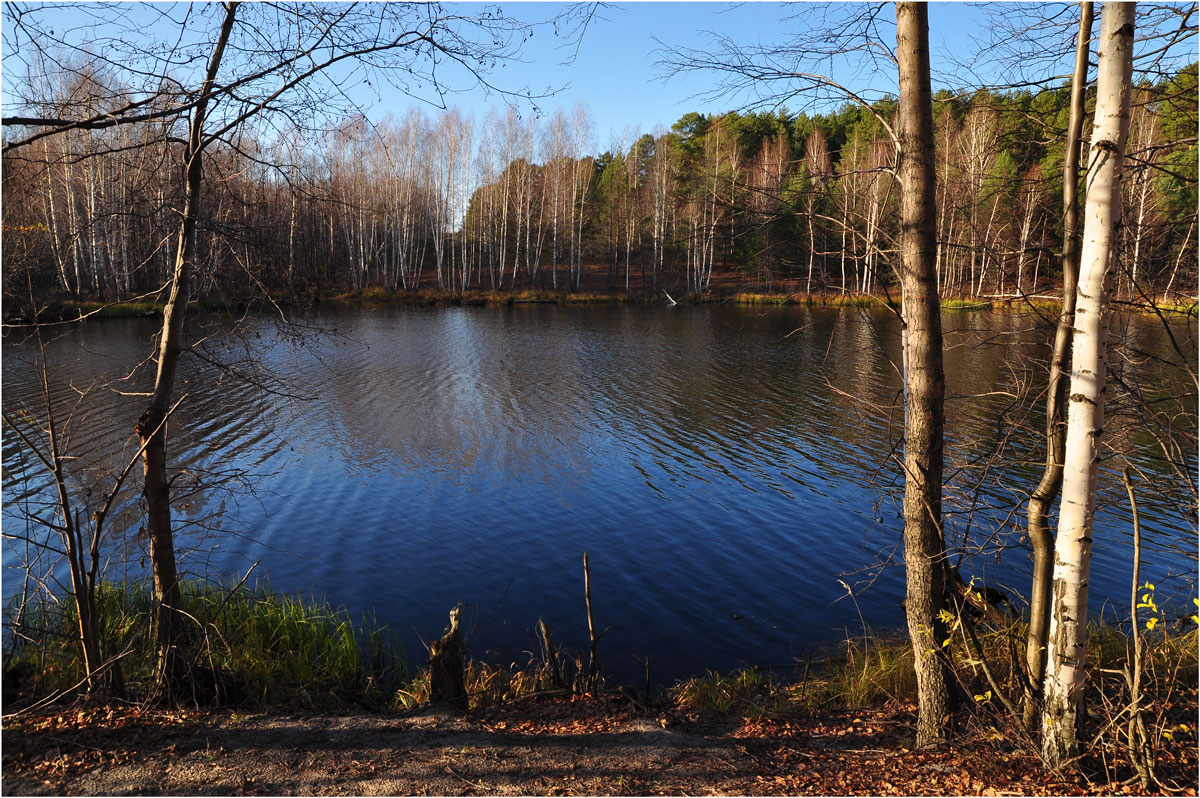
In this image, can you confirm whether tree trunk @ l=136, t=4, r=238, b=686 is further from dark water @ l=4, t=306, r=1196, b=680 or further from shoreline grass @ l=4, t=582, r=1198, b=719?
dark water @ l=4, t=306, r=1196, b=680

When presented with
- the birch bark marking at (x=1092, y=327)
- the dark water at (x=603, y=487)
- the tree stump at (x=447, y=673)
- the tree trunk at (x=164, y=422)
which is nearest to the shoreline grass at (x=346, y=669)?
the tree trunk at (x=164, y=422)

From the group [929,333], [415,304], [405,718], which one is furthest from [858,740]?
[415,304]

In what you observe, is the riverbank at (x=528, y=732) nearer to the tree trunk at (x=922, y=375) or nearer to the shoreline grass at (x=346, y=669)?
the shoreline grass at (x=346, y=669)

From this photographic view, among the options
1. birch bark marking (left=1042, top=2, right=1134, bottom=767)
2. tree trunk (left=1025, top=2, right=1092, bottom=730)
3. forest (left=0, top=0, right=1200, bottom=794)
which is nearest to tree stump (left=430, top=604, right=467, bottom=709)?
forest (left=0, top=0, right=1200, bottom=794)

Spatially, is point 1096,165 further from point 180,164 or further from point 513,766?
point 180,164

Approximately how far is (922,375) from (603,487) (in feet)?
28.3

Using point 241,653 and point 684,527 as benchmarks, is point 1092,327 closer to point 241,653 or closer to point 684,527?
point 241,653

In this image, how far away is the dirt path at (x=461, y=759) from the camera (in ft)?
12.6

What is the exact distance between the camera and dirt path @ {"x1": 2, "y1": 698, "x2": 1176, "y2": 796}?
12.6 ft

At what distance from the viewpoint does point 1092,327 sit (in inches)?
132

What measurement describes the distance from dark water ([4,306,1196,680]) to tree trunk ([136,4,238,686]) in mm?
437

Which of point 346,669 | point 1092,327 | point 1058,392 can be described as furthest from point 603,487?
point 1092,327

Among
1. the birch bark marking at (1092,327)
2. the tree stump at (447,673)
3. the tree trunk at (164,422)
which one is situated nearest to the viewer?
the birch bark marking at (1092,327)

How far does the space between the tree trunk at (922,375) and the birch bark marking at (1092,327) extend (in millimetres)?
828
